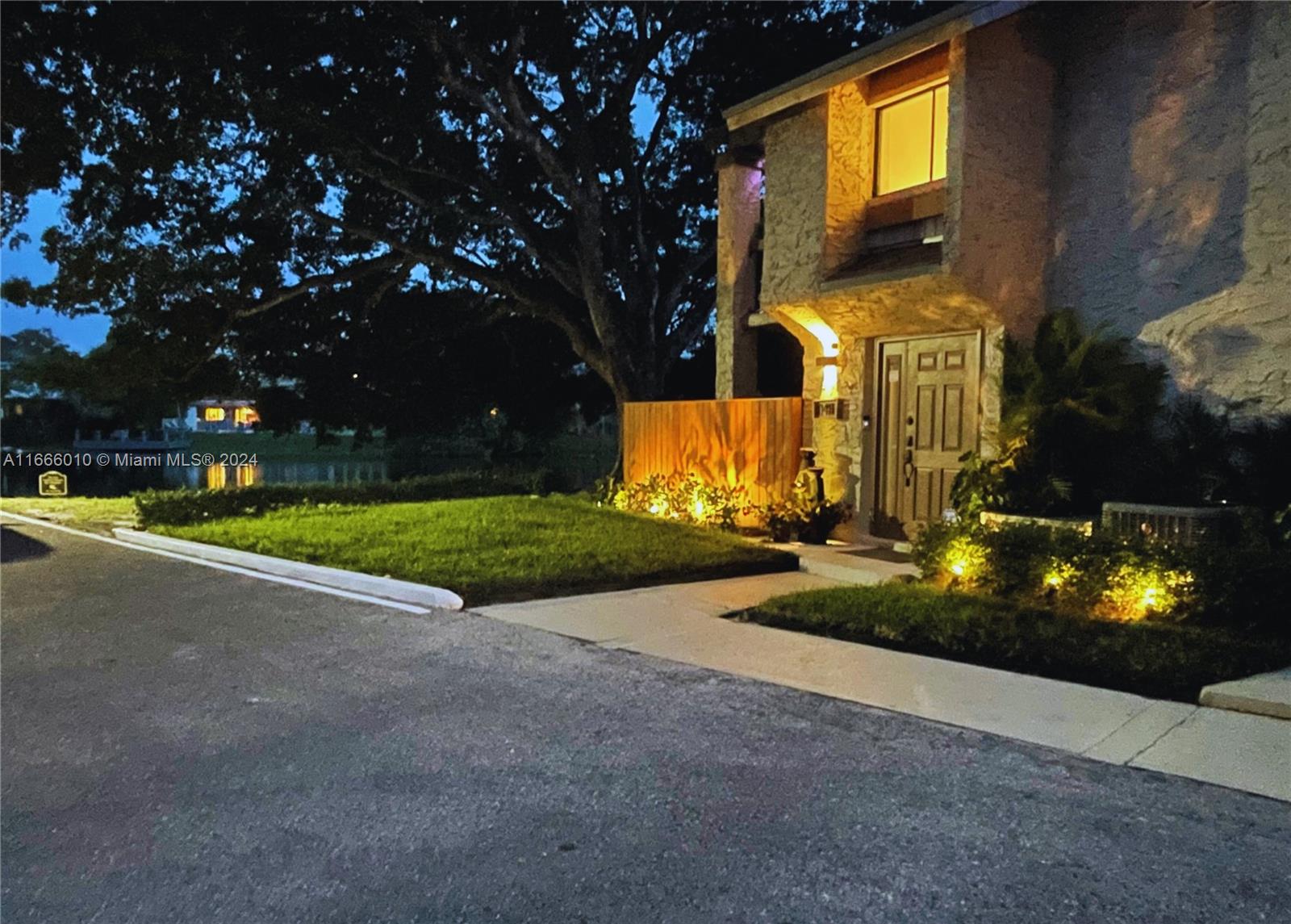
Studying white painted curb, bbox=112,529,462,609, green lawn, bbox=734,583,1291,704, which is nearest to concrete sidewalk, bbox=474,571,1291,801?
green lawn, bbox=734,583,1291,704

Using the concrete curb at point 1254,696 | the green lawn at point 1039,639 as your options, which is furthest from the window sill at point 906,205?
the concrete curb at point 1254,696

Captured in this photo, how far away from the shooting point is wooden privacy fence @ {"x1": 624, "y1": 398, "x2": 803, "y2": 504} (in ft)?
40.9

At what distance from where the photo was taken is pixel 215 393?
25625 millimetres

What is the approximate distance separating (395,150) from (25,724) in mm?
16090

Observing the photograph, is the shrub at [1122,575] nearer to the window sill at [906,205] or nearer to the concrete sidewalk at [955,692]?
the concrete sidewalk at [955,692]

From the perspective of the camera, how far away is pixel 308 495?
15.9 meters

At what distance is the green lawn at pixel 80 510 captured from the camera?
1480 cm

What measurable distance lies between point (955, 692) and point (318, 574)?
6.62m

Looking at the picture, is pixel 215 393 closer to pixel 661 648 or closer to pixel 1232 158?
pixel 661 648

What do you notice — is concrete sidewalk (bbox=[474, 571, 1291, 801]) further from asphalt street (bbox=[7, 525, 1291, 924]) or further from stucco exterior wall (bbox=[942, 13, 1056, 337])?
stucco exterior wall (bbox=[942, 13, 1056, 337])

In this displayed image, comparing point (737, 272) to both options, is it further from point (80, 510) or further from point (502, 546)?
point (80, 510)

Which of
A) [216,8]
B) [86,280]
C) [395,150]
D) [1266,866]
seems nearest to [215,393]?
[86,280]

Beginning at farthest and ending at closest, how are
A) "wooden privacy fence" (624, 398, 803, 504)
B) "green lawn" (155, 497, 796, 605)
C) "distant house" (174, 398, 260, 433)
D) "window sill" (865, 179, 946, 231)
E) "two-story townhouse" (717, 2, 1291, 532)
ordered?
"distant house" (174, 398, 260, 433)
"wooden privacy fence" (624, 398, 803, 504)
"window sill" (865, 179, 946, 231)
"green lawn" (155, 497, 796, 605)
"two-story townhouse" (717, 2, 1291, 532)

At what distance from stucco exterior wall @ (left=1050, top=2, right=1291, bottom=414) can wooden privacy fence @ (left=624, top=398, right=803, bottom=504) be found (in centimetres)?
387
